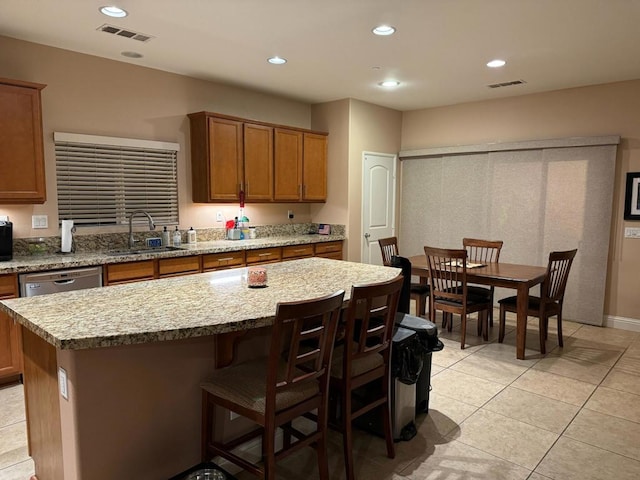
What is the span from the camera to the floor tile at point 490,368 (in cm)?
362

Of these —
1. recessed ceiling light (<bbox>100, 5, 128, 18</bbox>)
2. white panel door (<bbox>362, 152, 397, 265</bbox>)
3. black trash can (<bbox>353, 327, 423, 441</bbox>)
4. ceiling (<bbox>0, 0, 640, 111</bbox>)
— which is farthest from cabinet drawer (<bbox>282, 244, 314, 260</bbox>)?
recessed ceiling light (<bbox>100, 5, 128, 18</bbox>)

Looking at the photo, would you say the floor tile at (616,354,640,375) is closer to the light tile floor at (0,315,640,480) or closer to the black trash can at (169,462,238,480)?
the light tile floor at (0,315,640,480)

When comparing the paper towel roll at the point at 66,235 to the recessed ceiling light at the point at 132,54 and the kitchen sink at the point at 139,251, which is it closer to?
the kitchen sink at the point at 139,251

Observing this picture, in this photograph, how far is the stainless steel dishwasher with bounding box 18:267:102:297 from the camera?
3.26 meters

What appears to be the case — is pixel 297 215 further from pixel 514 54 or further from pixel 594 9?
pixel 594 9

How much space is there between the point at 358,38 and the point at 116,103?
2410 mm

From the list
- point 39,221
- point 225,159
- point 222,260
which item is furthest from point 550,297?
point 39,221

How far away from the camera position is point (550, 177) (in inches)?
210

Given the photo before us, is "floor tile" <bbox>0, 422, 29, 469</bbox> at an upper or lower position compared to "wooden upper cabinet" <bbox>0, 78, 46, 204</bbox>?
lower

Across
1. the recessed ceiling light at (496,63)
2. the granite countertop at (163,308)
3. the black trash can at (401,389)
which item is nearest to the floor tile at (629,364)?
the black trash can at (401,389)

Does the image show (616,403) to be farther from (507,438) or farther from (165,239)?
(165,239)

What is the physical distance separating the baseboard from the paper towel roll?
18.8 feet

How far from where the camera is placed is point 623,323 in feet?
16.4

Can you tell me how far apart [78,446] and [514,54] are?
4344mm
